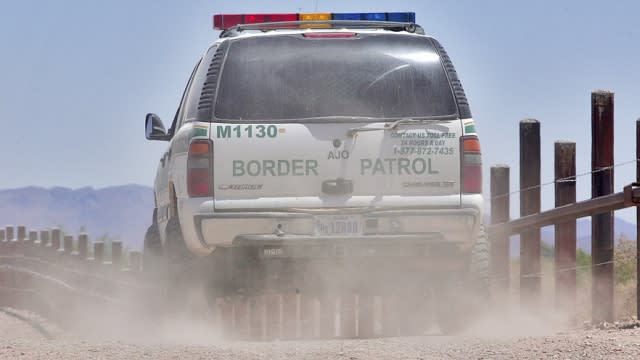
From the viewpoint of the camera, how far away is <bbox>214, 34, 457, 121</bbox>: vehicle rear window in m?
9.80

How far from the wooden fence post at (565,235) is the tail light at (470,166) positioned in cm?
342

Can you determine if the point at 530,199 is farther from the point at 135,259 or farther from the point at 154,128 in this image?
the point at 135,259

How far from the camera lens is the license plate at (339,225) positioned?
9.75 meters

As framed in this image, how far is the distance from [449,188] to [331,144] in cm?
89

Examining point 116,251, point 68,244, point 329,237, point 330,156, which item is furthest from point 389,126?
point 68,244

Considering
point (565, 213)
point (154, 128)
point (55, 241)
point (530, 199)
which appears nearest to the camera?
point (154, 128)

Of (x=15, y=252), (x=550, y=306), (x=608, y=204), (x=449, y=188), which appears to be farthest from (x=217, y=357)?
(x=15, y=252)

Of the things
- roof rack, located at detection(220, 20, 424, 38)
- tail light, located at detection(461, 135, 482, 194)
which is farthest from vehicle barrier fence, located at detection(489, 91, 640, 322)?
roof rack, located at detection(220, 20, 424, 38)

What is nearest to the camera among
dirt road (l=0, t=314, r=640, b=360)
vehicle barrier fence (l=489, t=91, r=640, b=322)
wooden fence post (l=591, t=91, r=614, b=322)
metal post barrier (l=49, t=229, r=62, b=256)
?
dirt road (l=0, t=314, r=640, b=360)

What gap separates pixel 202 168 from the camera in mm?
9633

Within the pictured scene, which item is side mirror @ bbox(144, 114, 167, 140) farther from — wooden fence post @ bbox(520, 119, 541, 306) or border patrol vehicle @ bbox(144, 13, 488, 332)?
wooden fence post @ bbox(520, 119, 541, 306)

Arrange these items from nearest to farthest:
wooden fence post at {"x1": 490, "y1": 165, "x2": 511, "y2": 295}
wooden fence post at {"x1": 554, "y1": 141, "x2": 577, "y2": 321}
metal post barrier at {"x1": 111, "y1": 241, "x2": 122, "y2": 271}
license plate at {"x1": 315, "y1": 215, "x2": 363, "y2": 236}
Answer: license plate at {"x1": 315, "y1": 215, "x2": 363, "y2": 236}
wooden fence post at {"x1": 554, "y1": 141, "x2": 577, "y2": 321}
wooden fence post at {"x1": 490, "y1": 165, "x2": 511, "y2": 295}
metal post barrier at {"x1": 111, "y1": 241, "x2": 122, "y2": 271}

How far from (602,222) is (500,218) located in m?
2.94

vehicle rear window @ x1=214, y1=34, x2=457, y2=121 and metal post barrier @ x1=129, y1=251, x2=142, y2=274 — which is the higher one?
vehicle rear window @ x1=214, y1=34, x2=457, y2=121
